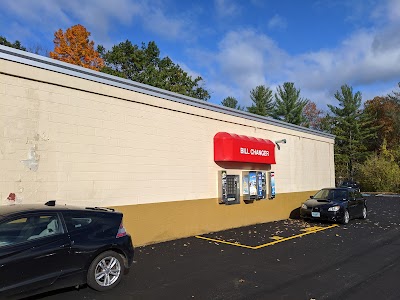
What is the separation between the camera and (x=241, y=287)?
6.26m

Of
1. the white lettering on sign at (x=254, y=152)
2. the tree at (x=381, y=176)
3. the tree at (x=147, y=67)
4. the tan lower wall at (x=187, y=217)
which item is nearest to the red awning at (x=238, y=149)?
the white lettering on sign at (x=254, y=152)

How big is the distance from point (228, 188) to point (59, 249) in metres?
8.48

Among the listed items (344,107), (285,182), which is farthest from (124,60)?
(344,107)

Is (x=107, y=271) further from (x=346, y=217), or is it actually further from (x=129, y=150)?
(x=346, y=217)

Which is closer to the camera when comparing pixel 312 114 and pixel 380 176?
pixel 380 176

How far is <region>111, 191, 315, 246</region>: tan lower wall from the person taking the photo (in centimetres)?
981

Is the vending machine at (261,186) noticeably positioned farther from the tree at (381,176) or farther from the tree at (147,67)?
the tree at (381,176)

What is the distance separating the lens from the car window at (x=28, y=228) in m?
5.04

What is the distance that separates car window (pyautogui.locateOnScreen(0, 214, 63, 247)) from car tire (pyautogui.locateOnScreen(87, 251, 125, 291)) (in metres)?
0.82

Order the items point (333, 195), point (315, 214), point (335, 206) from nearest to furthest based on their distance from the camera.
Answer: point (335, 206)
point (315, 214)
point (333, 195)

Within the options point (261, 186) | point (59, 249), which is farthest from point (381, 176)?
point (59, 249)

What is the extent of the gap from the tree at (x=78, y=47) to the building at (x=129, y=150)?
2456 centimetres

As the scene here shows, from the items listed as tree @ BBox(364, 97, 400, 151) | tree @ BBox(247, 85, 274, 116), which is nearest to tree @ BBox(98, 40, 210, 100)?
tree @ BBox(247, 85, 274, 116)

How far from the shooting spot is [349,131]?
2131 inches
